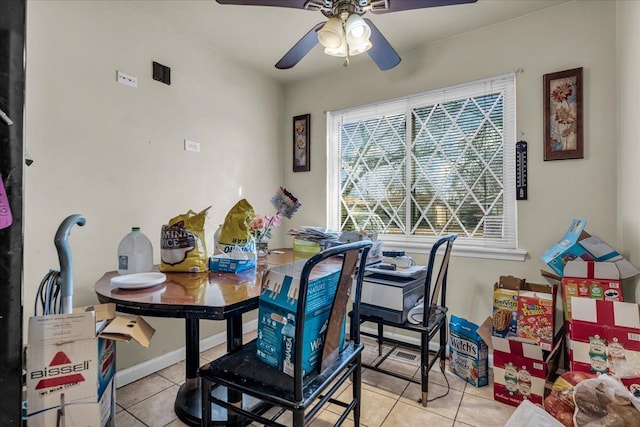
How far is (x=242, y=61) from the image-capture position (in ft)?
9.47

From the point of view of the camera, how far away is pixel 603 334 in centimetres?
154

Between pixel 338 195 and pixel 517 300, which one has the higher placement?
pixel 338 195

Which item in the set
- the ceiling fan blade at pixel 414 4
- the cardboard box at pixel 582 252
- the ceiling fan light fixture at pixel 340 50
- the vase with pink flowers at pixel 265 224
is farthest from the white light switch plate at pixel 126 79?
the cardboard box at pixel 582 252

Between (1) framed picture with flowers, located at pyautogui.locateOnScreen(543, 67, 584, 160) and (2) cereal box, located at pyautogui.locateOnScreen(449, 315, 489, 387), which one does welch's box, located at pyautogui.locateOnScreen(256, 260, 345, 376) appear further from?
(1) framed picture with flowers, located at pyautogui.locateOnScreen(543, 67, 584, 160)

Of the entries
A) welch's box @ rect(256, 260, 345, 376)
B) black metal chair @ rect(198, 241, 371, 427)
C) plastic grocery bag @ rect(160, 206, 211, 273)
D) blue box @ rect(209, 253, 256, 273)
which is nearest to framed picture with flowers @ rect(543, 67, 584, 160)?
black metal chair @ rect(198, 241, 371, 427)

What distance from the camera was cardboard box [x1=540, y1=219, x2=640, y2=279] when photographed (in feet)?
5.45

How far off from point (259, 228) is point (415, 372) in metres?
1.47

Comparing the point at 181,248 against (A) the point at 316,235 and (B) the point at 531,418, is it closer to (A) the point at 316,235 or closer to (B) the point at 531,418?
(A) the point at 316,235

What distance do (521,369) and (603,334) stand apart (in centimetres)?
47

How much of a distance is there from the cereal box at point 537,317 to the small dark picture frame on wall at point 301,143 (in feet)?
7.02

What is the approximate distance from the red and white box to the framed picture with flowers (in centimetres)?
98

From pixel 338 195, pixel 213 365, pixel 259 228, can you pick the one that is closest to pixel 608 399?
pixel 213 365

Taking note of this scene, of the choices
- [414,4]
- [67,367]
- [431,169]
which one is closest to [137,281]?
[67,367]

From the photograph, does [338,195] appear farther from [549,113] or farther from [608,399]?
[608,399]
